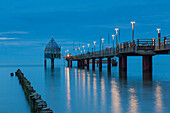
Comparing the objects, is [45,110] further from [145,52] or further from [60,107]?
[145,52]

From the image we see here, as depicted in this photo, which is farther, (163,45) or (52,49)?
(52,49)

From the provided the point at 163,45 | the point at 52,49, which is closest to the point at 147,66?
the point at 163,45

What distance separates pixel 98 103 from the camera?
19.3 m

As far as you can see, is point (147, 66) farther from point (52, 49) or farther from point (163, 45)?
point (52, 49)

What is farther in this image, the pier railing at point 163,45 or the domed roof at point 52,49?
the domed roof at point 52,49

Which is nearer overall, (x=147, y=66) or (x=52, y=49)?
(x=147, y=66)

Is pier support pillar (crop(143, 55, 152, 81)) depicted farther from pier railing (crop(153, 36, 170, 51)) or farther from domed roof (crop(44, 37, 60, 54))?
domed roof (crop(44, 37, 60, 54))

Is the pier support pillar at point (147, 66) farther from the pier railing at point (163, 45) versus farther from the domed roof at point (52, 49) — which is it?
the domed roof at point (52, 49)

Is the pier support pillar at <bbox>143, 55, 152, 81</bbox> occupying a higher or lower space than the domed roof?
lower

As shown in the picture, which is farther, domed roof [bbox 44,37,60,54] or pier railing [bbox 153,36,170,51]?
domed roof [bbox 44,37,60,54]

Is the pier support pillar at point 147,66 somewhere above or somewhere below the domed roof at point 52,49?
below

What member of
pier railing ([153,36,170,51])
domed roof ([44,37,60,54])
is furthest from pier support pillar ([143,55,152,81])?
domed roof ([44,37,60,54])

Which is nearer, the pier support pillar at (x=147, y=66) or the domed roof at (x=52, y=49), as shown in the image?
the pier support pillar at (x=147, y=66)

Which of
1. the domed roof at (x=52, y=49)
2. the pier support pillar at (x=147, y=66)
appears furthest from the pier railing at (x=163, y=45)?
the domed roof at (x=52, y=49)
